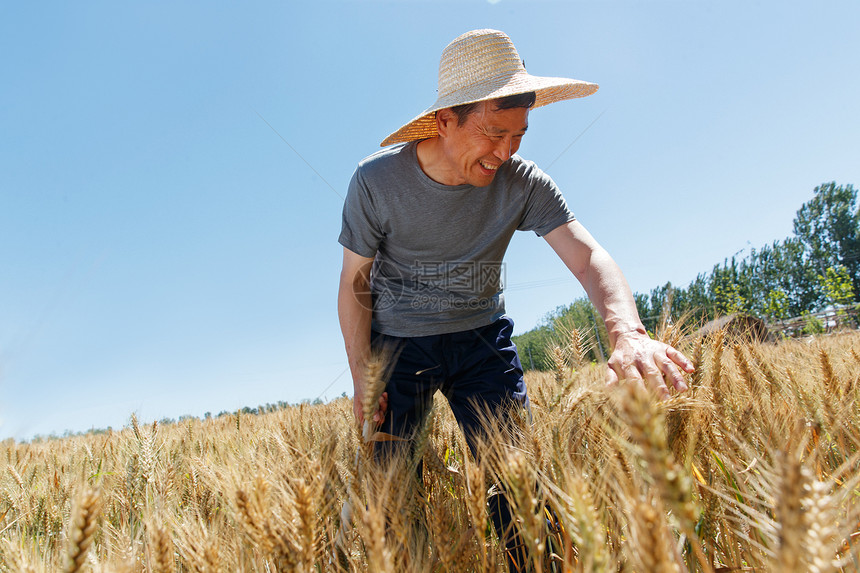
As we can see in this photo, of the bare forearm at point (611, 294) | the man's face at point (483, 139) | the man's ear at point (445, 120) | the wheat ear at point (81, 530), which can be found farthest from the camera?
the man's ear at point (445, 120)

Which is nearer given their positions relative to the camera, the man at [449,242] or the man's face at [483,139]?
the man's face at [483,139]

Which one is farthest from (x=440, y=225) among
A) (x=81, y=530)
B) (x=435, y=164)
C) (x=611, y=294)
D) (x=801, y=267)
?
(x=801, y=267)

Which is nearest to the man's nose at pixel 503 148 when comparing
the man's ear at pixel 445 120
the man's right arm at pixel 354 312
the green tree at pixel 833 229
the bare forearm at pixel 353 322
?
the man's ear at pixel 445 120

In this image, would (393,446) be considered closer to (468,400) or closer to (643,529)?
(468,400)

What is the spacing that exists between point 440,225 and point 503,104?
58 centimetres

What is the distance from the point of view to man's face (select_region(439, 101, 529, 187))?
1898mm

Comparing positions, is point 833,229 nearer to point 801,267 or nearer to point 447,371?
point 801,267

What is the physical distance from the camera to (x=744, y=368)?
1901 mm

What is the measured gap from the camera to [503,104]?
1922 millimetres

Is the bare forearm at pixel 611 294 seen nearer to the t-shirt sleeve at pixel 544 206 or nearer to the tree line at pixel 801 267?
the t-shirt sleeve at pixel 544 206

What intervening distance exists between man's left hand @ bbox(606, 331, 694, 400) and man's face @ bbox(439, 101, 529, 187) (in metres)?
0.97

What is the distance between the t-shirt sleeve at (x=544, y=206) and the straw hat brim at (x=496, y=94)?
0.40m

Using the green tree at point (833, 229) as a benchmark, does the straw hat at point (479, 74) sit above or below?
below

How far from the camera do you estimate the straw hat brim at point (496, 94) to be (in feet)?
6.26
